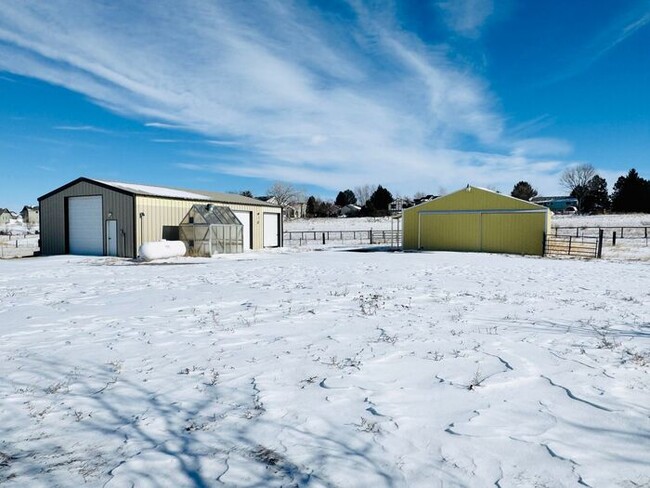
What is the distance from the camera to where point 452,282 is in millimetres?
11164

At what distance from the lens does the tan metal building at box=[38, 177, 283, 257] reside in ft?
68.6

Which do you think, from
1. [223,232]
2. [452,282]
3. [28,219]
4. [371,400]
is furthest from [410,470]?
[28,219]

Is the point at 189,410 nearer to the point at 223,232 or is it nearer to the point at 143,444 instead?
the point at 143,444

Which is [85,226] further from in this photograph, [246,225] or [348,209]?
[348,209]

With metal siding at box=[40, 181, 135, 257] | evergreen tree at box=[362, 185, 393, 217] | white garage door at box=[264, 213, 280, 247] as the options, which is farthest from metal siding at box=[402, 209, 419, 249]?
evergreen tree at box=[362, 185, 393, 217]

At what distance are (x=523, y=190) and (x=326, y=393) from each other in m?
88.6

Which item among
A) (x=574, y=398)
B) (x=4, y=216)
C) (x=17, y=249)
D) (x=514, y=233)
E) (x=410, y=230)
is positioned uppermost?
(x=4, y=216)

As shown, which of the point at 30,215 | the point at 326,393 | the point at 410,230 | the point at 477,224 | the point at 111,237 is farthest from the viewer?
the point at 30,215

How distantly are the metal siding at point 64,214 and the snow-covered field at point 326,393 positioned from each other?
13.5 meters

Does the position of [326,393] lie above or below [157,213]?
below

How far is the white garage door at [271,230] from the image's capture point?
2941 cm

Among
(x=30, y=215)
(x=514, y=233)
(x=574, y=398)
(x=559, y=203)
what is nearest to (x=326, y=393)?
(x=574, y=398)

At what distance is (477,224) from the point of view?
25.0 m

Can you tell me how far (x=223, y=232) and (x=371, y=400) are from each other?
19.9 metres
